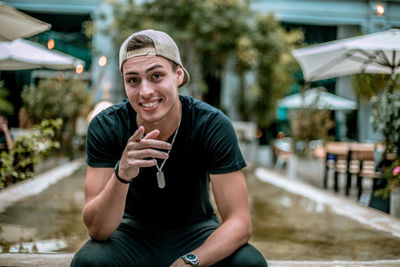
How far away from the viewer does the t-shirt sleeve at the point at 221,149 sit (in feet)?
6.68

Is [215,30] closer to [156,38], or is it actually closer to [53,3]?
[53,3]

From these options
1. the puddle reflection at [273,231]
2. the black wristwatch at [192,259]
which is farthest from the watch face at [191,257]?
the puddle reflection at [273,231]

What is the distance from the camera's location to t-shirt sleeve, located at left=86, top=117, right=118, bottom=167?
2.07 metres

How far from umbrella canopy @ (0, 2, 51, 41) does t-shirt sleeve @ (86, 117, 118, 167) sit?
1.98 meters

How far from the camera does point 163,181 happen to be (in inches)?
79.2

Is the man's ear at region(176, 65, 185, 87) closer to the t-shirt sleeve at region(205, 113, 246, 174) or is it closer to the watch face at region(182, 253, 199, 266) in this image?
the t-shirt sleeve at region(205, 113, 246, 174)

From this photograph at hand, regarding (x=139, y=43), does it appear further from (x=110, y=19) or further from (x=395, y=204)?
(x=110, y=19)

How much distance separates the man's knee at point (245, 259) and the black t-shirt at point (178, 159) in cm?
35

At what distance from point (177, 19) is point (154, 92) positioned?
10242 millimetres

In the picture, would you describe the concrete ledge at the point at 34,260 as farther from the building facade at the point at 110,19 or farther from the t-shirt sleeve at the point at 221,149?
the building facade at the point at 110,19

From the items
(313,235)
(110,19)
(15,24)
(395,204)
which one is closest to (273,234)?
(313,235)

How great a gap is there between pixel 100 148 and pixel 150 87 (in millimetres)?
414

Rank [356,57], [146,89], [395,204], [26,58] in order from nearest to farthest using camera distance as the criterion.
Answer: [146,89] → [395,204] → [26,58] → [356,57]

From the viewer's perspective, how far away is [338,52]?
5.99m
